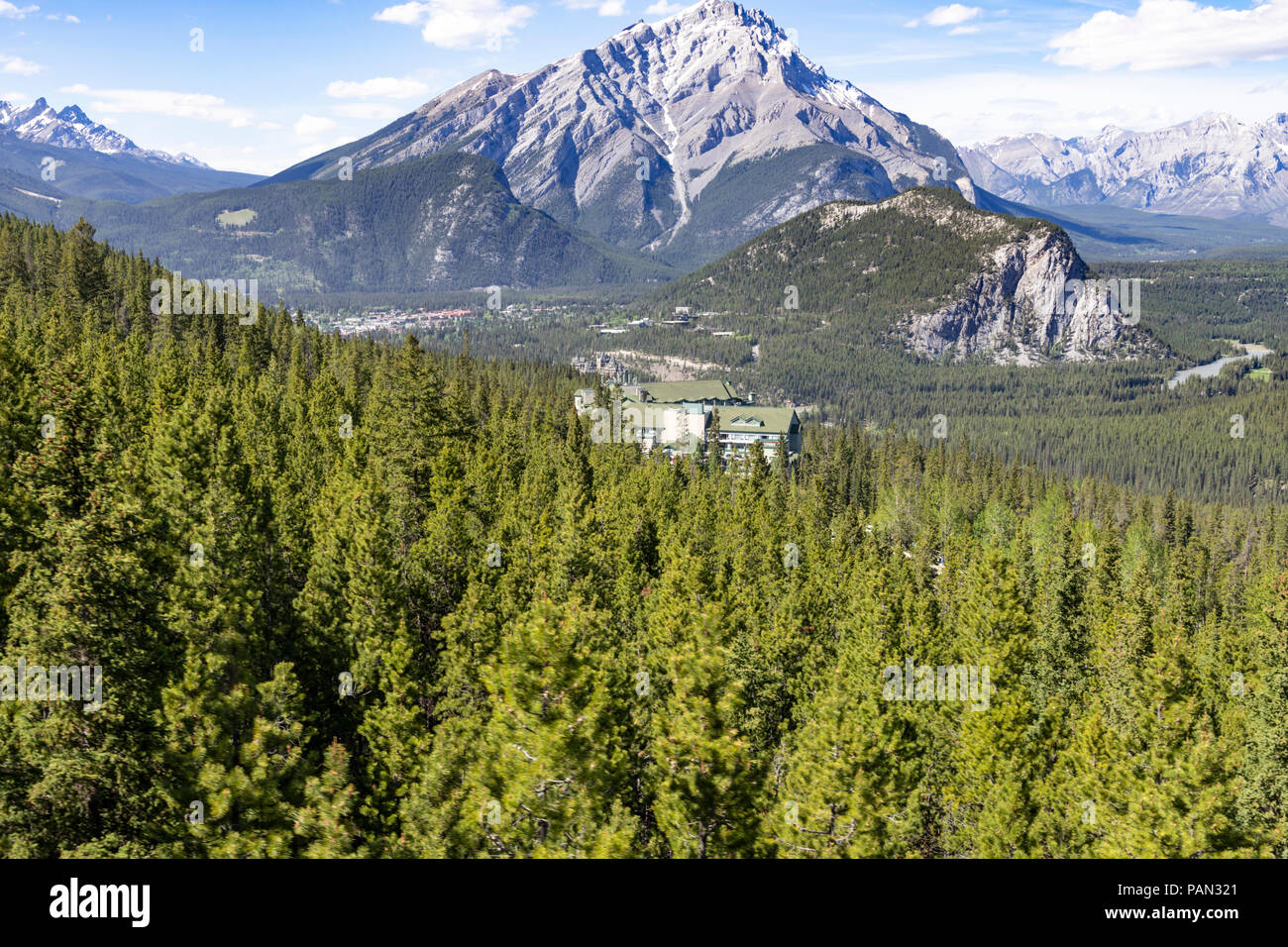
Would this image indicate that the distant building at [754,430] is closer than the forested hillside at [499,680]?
No

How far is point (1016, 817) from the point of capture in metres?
36.2

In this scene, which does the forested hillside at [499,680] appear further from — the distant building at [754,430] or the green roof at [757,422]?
the green roof at [757,422]

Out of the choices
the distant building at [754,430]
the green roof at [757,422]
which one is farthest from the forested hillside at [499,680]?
the green roof at [757,422]

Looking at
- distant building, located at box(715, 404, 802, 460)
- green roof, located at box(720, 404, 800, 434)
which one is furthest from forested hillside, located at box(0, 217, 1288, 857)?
green roof, located at box(720, 404, 800, 434)

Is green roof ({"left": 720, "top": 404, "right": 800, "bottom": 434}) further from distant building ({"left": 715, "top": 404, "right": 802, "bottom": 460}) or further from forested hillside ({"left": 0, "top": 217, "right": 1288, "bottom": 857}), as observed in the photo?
forested hillside ({"left": 0, "top": 217, "right": 1288, "bottom": 857})

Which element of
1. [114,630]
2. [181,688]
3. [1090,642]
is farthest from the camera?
[1090,642]

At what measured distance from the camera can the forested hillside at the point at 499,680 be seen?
89.0ft

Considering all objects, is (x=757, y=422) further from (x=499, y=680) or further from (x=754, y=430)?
(x=499, y=680)

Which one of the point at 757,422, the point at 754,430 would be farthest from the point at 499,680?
the point at 757,422

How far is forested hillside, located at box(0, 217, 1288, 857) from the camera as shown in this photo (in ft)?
89.0
